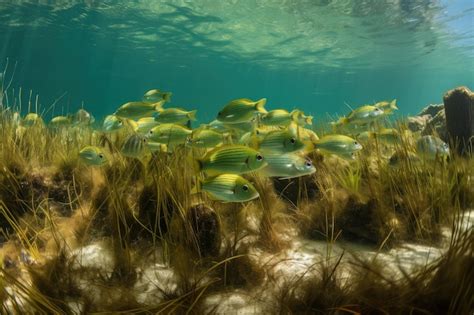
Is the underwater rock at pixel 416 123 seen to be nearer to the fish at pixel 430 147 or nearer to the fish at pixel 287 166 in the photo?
the fish at pixel 430 147

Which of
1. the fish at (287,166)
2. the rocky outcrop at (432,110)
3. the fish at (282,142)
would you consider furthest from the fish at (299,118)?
the rocky outcrop at (432,110)

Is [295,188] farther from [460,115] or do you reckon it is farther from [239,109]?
[460,115]

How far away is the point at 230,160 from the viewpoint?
2838 mm

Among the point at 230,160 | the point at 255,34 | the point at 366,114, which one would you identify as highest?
the point at 255,34

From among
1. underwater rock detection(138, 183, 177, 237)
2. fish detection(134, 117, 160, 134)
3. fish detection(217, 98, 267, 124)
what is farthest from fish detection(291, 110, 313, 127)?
underwater rock detection(138, 183, 177, 237)

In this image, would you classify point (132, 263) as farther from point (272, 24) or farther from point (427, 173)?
point (272, 24)

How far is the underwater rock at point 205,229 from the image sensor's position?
10.2ft

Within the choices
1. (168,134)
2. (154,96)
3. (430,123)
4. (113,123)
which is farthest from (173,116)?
(430,123)

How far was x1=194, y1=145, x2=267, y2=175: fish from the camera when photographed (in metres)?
2.82

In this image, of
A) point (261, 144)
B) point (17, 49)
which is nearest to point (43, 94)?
point (17, 49)

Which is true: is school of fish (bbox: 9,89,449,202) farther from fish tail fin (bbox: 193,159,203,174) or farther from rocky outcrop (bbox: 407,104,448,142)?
rocky outcrop (bbox: 407,104,448,142)

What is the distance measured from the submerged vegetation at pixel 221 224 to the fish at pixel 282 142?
0.01m

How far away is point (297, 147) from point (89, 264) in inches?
91.4

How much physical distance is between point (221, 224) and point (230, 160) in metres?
0.78
